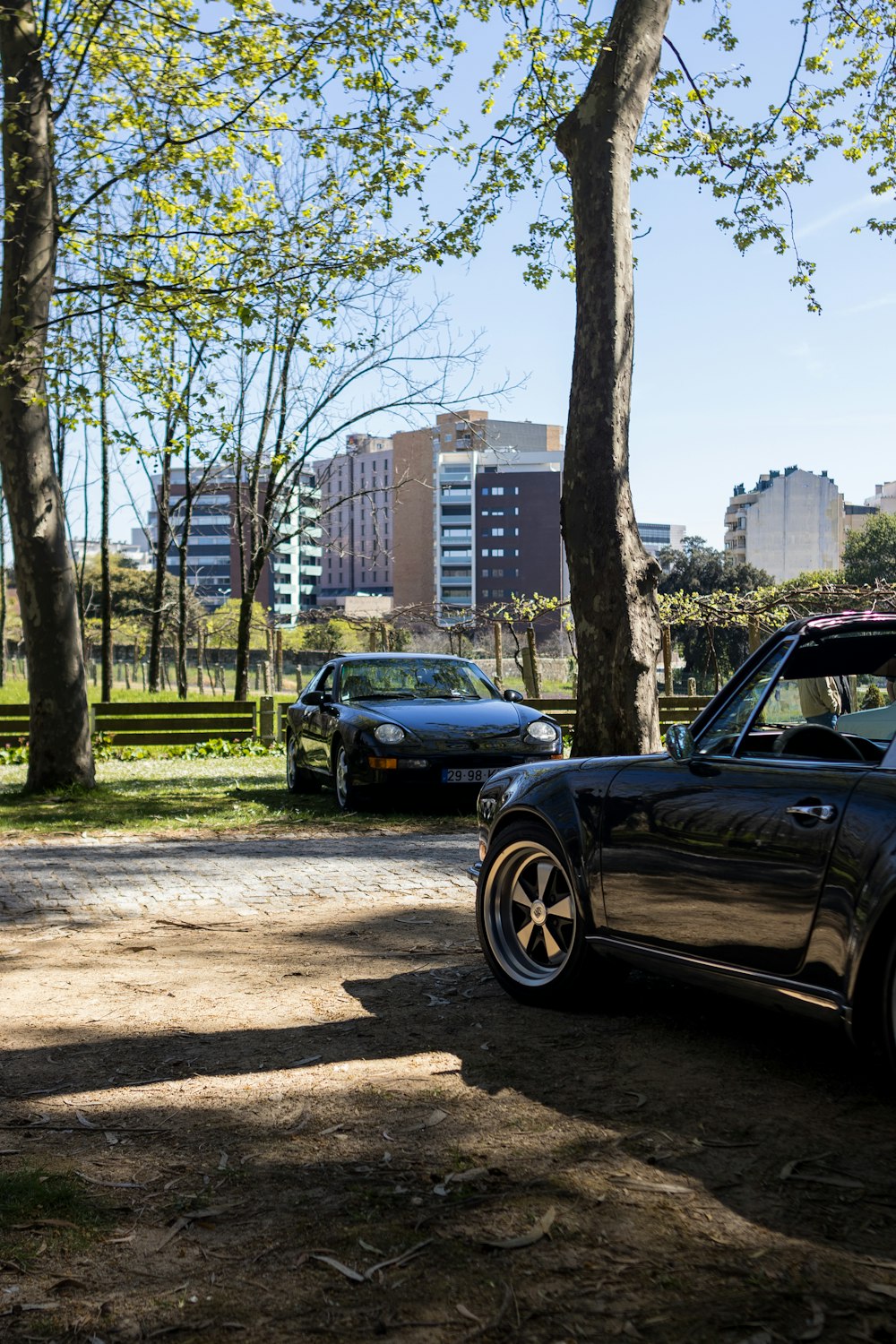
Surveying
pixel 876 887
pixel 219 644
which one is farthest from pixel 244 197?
pixel 219 644

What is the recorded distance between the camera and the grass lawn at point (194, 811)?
12.7 m

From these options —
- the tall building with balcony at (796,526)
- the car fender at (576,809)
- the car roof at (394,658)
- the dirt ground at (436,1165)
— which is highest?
the tall building with balcony at (796,526)

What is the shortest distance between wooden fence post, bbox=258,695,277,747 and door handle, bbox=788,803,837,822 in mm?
21826

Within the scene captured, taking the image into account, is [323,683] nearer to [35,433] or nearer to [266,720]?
[35,433]

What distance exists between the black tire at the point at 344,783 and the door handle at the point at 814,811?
9.21 m

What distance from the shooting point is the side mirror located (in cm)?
482

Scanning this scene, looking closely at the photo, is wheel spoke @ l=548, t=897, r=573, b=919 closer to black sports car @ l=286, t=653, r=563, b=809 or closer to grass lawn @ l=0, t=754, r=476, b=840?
grass lawn @ l=0, t=754, r=476, b=840

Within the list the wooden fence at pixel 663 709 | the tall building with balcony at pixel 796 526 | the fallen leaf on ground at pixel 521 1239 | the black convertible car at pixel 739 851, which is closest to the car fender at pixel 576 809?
the black convertible car at pixel 739 851

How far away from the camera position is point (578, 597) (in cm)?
1229

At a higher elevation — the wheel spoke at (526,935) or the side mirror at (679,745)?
the side mirror at (679,745)

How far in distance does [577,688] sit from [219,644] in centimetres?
6899

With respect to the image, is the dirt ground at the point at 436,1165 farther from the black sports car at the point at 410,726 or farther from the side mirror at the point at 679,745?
the black sports car at the point at 410,726

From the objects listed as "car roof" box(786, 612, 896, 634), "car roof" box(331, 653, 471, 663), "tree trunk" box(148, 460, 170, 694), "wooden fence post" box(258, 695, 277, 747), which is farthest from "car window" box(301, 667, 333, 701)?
"tree trunk" box(148, 460, 170, 694)

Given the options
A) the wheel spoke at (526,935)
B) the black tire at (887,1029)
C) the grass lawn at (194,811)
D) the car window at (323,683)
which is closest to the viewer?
the black tire at (887,1029)
